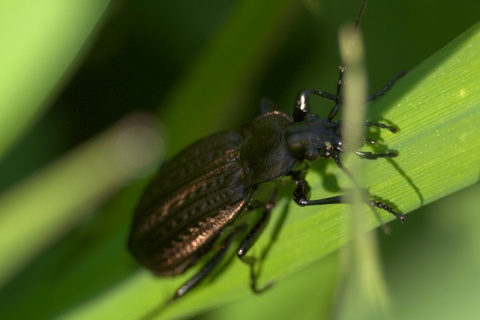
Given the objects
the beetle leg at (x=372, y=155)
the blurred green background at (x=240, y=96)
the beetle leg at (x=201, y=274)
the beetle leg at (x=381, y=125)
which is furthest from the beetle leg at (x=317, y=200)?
the beetle leg at (x=201, y=274)

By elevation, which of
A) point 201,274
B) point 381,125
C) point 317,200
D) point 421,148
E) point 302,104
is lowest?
point 201,274

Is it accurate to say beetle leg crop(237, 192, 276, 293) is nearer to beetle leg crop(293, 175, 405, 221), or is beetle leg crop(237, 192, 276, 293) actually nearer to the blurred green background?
beetle leg crop(293, 175, 405, 221)

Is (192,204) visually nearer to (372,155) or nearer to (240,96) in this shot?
(240,96)

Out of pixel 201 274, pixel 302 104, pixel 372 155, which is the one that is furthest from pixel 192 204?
pixel 372 155

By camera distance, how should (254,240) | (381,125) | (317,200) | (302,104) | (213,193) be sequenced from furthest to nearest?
(213,193) → (302,104) → (254,240) → (317,200) → (381,125)

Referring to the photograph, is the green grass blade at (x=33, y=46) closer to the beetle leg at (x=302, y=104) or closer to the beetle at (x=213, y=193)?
the beetle at (x=213, y=193)
